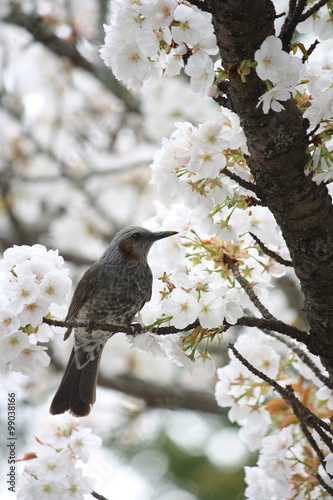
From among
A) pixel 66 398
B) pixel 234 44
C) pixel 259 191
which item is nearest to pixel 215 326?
pixel 259 191

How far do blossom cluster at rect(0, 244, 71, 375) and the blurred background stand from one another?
2552mm

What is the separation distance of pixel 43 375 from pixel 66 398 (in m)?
3.14

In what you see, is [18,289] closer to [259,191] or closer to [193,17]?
[259,191]

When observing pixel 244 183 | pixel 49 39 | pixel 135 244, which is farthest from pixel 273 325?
pixel 49 39

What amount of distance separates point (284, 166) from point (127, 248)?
1679 mm

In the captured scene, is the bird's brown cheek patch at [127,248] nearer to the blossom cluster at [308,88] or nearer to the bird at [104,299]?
the bird at [104,299]

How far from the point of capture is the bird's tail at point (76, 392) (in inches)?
108

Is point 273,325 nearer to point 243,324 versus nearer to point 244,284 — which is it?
point 243,324

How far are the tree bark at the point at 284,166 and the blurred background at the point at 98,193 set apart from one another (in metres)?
2.50

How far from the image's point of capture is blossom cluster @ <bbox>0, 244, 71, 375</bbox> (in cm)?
167

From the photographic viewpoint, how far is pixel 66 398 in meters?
2.78

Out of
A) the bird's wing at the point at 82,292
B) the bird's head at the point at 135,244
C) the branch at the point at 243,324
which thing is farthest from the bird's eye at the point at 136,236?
the branch at the point at 243,324

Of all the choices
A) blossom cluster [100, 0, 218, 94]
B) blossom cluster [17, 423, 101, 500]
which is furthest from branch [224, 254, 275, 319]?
blossom cluster [17, 423, 101, 500]

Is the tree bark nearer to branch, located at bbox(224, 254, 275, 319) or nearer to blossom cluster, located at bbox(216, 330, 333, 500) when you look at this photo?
branch, located at bbox(224, 254, 275, 319)
